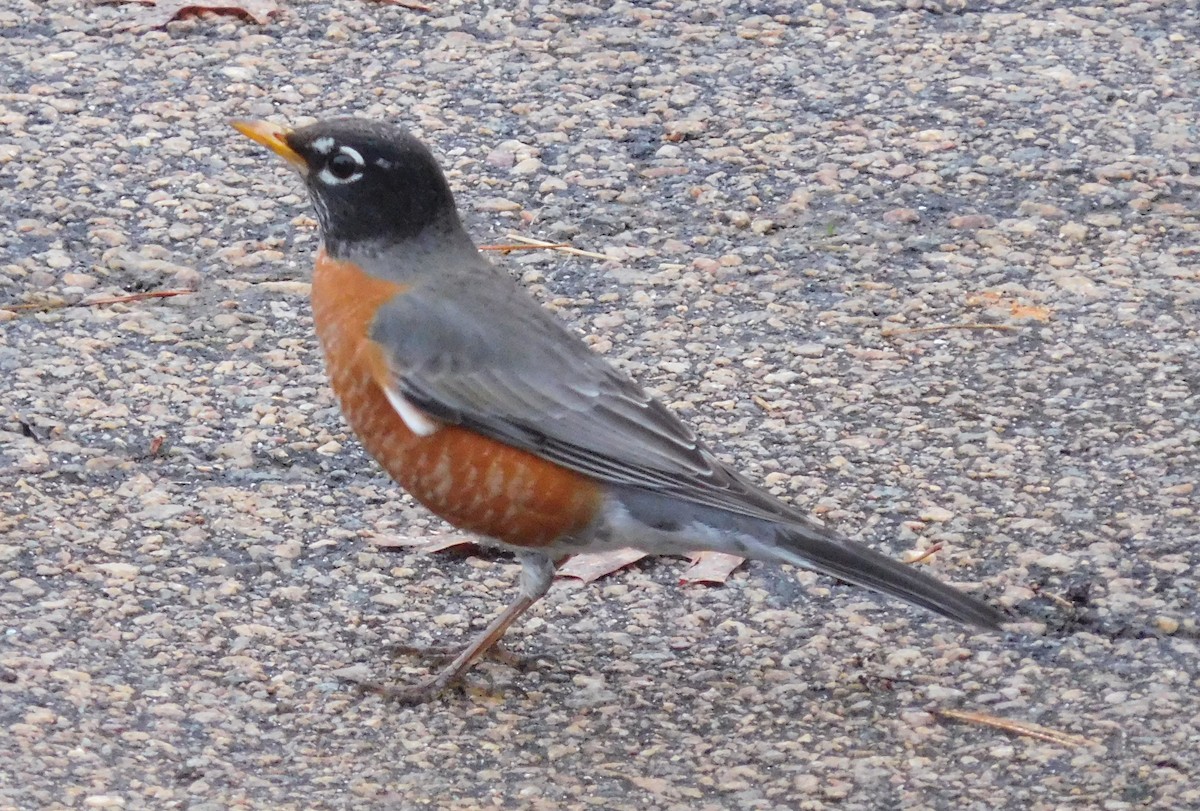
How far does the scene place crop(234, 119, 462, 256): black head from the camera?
12.0 feet

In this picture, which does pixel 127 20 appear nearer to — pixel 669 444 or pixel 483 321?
pixel 483 321

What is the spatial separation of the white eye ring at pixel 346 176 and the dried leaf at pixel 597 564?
918 millimetres

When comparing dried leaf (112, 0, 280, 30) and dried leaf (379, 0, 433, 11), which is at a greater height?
dried leaf (379, 0, 433, 11)

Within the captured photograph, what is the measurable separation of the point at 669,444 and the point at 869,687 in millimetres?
601

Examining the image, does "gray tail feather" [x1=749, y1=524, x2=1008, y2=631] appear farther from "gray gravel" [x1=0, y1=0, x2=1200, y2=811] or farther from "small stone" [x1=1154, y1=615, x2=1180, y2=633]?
"small stone" [x1=1154, y1=615, x2=1180, y2=633]

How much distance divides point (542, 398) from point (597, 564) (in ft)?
1.51

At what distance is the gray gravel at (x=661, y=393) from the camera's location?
3.12 m

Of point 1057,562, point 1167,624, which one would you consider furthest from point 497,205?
point 1167,624

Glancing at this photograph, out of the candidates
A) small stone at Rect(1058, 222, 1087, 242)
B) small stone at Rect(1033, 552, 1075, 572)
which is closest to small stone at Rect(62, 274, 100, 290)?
small stone at Rect(1033, 552, 1075, 572)

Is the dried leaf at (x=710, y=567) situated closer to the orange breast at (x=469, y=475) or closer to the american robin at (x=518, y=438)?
the american robin at (x=518, y=438)

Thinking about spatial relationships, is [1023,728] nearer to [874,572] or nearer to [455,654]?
[874,572]

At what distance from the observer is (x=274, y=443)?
4043mm

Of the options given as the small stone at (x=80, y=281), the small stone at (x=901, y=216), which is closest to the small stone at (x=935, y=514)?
the small stone at (x=901, y=216)

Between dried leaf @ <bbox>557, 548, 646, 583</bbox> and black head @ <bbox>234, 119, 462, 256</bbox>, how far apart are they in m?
0.77
